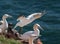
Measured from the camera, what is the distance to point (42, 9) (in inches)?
1226

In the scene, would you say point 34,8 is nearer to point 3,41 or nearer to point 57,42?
point 57,42

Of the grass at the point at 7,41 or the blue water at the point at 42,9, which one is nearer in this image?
the grass at the point at 7,41

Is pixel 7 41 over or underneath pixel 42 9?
underneath

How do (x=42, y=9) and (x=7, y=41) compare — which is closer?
(x=7, y=41)

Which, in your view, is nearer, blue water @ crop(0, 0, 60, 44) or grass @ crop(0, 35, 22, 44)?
grass @ crop(0, 35, 22, 44)

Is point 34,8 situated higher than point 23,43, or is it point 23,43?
point 34,8

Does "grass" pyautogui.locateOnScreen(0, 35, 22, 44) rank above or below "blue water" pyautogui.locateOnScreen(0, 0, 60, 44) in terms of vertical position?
below

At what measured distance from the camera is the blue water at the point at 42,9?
85.2 ft

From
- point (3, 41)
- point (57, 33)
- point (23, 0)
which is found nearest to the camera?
point (3, 41)

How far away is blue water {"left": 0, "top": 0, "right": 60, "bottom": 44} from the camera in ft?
85.2

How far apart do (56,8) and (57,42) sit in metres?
7.27

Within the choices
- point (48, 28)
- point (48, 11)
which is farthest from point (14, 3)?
point (48, 28)

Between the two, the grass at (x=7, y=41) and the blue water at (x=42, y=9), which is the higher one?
the blue water at (x=42, y=9)

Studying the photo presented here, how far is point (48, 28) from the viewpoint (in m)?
27.0
